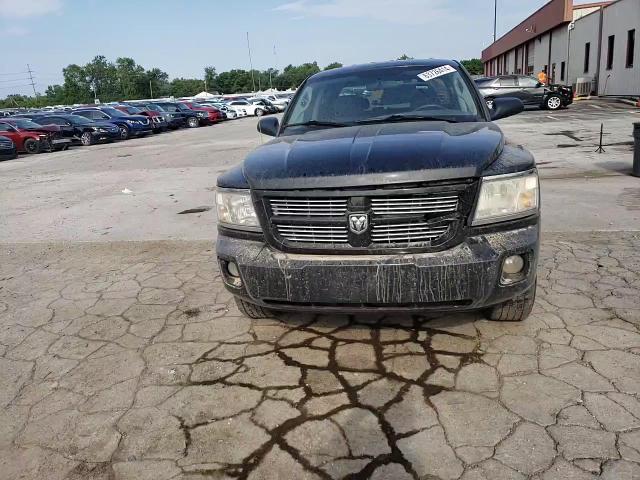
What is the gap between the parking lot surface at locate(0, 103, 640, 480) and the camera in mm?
2297

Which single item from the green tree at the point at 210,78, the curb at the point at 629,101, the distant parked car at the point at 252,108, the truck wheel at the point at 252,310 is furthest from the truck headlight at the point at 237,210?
the green tree at the point at 210,78

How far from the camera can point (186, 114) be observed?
31281 millimetres

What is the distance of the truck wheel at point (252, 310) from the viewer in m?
3.60

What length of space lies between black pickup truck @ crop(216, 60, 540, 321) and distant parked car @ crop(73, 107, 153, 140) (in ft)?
78.5

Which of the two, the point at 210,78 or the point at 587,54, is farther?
the point at 210,78

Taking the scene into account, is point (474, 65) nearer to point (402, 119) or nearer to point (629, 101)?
point (629, 101)

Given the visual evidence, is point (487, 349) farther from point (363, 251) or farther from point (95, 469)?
point (95, 469)

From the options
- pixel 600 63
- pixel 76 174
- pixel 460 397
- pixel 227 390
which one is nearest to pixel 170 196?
pixel 76 174

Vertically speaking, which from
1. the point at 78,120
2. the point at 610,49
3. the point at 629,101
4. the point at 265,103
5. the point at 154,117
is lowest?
the point at 629,101

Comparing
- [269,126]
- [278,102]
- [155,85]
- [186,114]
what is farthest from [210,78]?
[269,126]

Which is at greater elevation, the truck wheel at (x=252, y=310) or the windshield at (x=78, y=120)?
the windshield at (x=78, y=120)

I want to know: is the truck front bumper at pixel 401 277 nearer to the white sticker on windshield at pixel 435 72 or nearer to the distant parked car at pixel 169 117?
the white sticker on windshield at pixel 435 72

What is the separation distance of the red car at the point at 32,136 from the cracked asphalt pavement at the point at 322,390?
18.8 metres

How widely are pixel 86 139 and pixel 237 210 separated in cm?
2266
